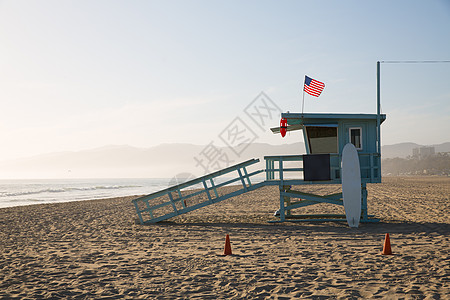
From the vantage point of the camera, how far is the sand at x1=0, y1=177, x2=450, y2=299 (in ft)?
21.1

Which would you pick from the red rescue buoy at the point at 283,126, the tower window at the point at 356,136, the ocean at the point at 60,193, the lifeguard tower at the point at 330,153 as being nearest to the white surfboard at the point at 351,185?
the lifeguard tower at the point at 330,153

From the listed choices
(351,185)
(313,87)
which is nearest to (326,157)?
(351,185)

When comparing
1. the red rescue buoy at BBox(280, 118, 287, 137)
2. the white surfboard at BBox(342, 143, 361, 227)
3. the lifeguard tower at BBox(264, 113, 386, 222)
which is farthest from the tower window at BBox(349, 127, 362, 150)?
the red rescue buoy at BBox(280, 118, 287, 137)

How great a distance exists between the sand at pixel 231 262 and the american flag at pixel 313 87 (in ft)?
16.8

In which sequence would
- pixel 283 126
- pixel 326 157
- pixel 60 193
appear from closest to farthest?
1. pixel 326 157
2. pixel 283 126
3. pixel 60 193

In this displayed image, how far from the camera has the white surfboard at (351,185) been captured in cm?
A: 1249

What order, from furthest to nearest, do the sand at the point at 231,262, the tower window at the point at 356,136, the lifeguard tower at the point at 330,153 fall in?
the tower window at the point at 356,136, the lifeguard tower at the point at 330,153, the sand at the point at 231,262

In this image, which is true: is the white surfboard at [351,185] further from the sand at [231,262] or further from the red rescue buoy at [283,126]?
the red rescue buoy at [283,126]

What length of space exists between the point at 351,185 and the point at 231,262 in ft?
19.5

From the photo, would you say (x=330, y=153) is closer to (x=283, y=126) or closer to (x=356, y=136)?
(x=356, y=136)

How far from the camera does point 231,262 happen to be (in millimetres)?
8422

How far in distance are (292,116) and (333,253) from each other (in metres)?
6.42

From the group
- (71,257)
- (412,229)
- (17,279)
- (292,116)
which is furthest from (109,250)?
(412,229)

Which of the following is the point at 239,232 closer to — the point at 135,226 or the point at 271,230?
the point at 271,230
